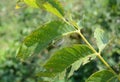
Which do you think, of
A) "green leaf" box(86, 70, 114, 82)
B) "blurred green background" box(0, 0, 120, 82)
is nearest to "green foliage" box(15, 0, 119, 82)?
"green leaf" box(86, 70, 114, 82)

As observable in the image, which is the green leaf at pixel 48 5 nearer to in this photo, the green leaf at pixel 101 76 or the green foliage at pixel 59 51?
the green foliage at pixel 59 51

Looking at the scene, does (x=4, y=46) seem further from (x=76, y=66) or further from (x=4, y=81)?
(x=76, y=66)

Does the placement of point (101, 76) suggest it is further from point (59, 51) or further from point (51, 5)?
point (51, 5)

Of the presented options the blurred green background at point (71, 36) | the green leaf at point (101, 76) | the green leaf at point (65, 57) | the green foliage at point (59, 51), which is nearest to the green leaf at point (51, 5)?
the green foliage at point (59, 51)

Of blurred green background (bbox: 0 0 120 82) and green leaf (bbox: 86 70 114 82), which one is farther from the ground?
green leaf (bbox: 86 70 114 82)

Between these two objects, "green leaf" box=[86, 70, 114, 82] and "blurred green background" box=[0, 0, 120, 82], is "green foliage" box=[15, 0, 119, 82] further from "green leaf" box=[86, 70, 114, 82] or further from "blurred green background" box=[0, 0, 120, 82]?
"blurred green background" box=[0, 0, 120, 82]

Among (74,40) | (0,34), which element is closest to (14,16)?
(0,34)
